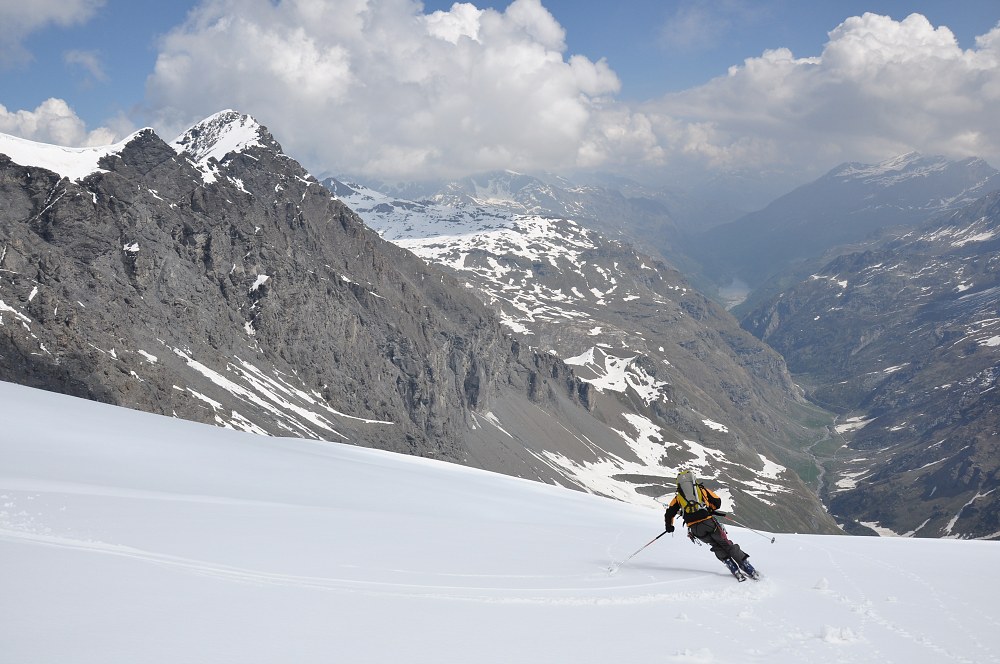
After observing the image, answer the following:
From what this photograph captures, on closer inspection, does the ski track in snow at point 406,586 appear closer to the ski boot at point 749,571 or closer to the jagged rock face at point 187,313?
the ski boot at point 749,571

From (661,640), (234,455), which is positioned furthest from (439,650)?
(234,455)

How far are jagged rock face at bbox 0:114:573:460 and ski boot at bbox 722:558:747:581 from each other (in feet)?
334

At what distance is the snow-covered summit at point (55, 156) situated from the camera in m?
133

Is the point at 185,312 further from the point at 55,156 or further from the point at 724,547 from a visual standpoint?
the point at 724,547

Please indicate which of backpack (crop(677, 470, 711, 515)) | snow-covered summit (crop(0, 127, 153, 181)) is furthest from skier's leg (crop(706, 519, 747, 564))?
snow-covered summit (crop(0, 127, 153, 181))

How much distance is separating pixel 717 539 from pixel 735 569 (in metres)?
0.84

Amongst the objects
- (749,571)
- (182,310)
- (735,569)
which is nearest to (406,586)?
(735,569)

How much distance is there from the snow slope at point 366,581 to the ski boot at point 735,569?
0.37m

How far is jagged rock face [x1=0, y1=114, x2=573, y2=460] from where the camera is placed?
4215 inches

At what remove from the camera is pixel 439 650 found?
10.1 meters

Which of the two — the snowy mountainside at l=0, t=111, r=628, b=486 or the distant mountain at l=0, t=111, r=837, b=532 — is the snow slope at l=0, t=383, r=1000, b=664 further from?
the snowy mountainside at l=0, t=111, r=628, b=486

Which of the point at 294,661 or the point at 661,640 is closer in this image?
the point at 294,661

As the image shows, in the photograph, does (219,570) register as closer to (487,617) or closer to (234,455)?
(487,617)

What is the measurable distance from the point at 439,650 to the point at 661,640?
3.94 m
